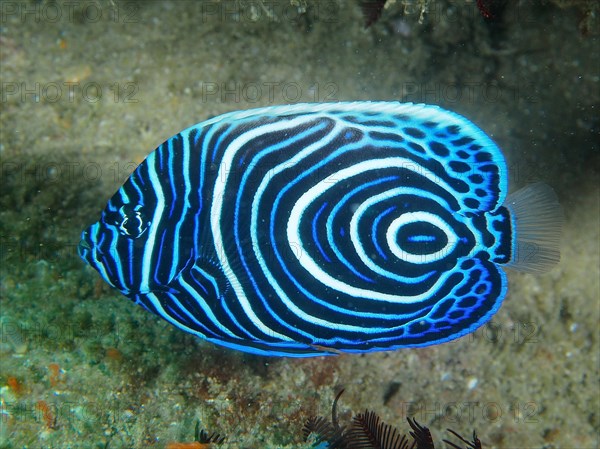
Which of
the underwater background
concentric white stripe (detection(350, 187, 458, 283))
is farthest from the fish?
the underwater background

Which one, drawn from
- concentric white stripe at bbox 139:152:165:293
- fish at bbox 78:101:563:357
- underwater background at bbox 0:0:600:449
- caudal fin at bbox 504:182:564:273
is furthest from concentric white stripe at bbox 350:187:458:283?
underwater background at bbox 0:0:600:449

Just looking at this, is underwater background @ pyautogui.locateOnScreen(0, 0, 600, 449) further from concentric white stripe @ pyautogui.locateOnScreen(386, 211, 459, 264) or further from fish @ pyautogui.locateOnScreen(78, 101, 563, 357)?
concentric white stripe @ pyautogui.locateOnScreen(386, 211, 459, 264)

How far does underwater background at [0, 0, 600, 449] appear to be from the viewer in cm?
314

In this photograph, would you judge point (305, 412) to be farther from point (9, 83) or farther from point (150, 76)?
point (9, 83)

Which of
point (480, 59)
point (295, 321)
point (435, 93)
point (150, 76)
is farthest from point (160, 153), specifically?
point (480, 59)

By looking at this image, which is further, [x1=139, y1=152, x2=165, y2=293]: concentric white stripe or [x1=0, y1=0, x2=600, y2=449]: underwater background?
[x1=0, y1=0, x2=600, y2=449]: underwater background

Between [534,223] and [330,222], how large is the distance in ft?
3.20

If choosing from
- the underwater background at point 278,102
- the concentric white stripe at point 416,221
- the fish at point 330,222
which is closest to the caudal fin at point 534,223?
the fish at point 330,222

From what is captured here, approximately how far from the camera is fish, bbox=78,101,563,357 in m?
2.17

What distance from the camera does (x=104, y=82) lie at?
4188mm

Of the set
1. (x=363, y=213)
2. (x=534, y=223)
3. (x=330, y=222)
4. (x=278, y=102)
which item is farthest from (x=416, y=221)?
(x=278, y=102)

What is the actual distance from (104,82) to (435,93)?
2910mm

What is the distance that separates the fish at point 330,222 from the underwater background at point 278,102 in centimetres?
105

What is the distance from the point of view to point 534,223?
7.38 ft
